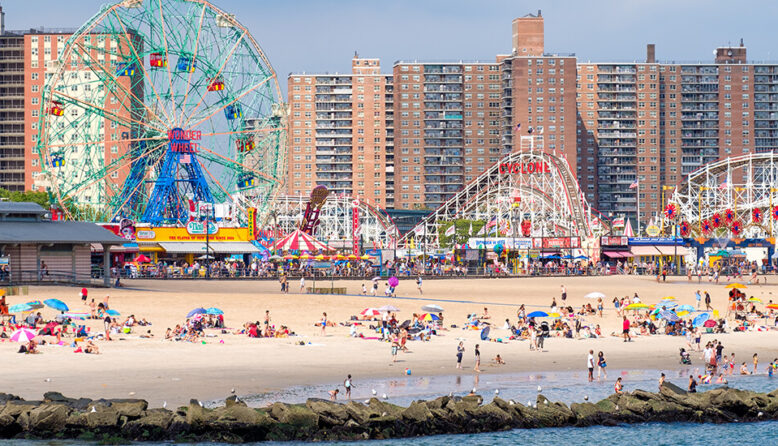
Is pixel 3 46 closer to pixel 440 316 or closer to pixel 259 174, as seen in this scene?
pixel 259 174

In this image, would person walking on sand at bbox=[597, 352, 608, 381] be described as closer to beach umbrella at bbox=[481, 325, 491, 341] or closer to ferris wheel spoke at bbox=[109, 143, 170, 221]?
beach umbrella at bbox=[481, 325, 491, 341]

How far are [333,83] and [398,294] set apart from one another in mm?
130897

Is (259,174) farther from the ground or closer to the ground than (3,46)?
closer to the ground

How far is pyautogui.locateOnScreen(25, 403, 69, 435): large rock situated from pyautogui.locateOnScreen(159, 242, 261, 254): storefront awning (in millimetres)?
61388

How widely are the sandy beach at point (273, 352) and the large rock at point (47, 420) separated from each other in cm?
261

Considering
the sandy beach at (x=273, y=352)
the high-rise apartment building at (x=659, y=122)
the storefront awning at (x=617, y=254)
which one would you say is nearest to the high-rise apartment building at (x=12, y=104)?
the storefront awning at (x=617, y=254)

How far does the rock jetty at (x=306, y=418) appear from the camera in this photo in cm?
2702

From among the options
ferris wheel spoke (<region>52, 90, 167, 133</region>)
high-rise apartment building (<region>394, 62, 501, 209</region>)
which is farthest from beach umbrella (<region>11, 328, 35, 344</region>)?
high-rise apartment building (<region>394, 62, 501, 209</region>)

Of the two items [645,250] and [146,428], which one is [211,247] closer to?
[645,250]

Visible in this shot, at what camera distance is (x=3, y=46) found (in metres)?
148

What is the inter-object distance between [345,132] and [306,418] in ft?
554

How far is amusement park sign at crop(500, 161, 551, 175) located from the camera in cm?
11362

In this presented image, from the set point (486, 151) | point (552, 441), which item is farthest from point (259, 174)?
point (486, 151)

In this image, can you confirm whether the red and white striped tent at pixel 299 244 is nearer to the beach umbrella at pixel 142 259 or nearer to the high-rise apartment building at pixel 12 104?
the beach umbrella at pixel 142 259
